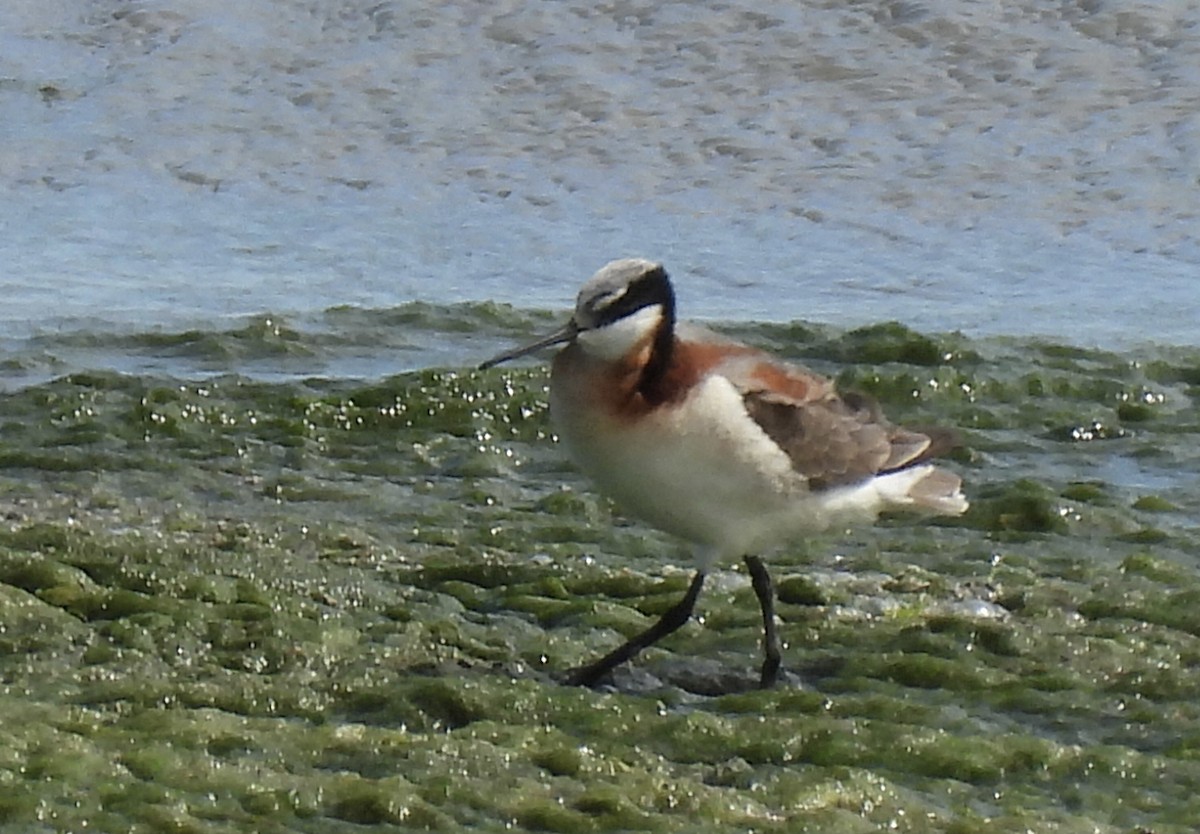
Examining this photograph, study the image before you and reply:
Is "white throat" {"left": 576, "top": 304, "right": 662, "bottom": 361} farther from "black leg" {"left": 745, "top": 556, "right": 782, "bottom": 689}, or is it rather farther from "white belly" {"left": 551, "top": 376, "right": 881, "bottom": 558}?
"black leg" {"left": 745, "top": 556, "right": 782, "bottom": 689}

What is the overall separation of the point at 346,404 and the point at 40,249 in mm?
3100

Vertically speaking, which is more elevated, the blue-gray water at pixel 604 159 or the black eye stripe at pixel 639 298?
the black eye stripe at pixel 639 298

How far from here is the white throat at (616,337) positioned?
588 centimetres

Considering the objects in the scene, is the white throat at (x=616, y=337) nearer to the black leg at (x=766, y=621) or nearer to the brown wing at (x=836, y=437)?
the brown wing at (x=836, y=437)

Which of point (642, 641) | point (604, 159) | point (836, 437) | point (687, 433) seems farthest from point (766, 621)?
point (604, 159)

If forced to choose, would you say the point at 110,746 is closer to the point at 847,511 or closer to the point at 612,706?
the point at 612,706

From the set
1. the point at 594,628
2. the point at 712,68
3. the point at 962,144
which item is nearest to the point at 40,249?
the point at 712,68

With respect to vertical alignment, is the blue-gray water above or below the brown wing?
below

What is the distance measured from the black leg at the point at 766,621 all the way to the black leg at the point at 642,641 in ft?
0.14

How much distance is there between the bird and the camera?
5.85 m

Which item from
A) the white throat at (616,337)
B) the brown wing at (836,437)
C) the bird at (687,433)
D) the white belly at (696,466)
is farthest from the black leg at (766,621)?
the white throat at (616,337)

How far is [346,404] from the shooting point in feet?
27.9

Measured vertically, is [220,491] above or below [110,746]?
below

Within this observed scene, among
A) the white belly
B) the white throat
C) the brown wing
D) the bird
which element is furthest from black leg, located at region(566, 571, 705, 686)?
the white throat
